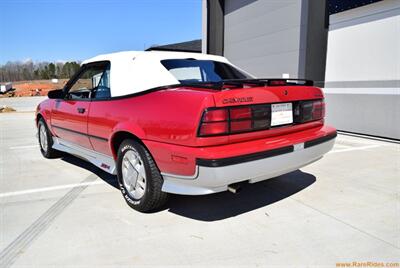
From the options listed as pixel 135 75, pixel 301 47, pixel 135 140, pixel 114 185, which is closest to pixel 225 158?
pixel 135 140

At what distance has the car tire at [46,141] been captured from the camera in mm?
5133

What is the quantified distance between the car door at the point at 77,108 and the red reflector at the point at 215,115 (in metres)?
1.86

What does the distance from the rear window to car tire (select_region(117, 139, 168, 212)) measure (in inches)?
34.6

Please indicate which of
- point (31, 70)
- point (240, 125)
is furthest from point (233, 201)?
point (31, 70)

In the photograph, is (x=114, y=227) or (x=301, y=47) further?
(x=301, y=47)

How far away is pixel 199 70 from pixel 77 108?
1.59 metres

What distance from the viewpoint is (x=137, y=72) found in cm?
326

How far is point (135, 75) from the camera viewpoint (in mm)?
3252

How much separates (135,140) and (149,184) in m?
0.45

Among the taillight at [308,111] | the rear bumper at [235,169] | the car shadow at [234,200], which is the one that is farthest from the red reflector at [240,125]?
the taillight at [308,111]

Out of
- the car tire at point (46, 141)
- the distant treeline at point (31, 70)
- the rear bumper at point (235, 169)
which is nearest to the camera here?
the rear bumper at point (235, 169)

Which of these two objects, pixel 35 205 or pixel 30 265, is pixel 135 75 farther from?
pixel 30 265

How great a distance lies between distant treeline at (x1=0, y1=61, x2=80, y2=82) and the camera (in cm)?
9069

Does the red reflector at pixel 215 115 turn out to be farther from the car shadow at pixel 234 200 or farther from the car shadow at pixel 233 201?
the car shadow at pixel 233 201
